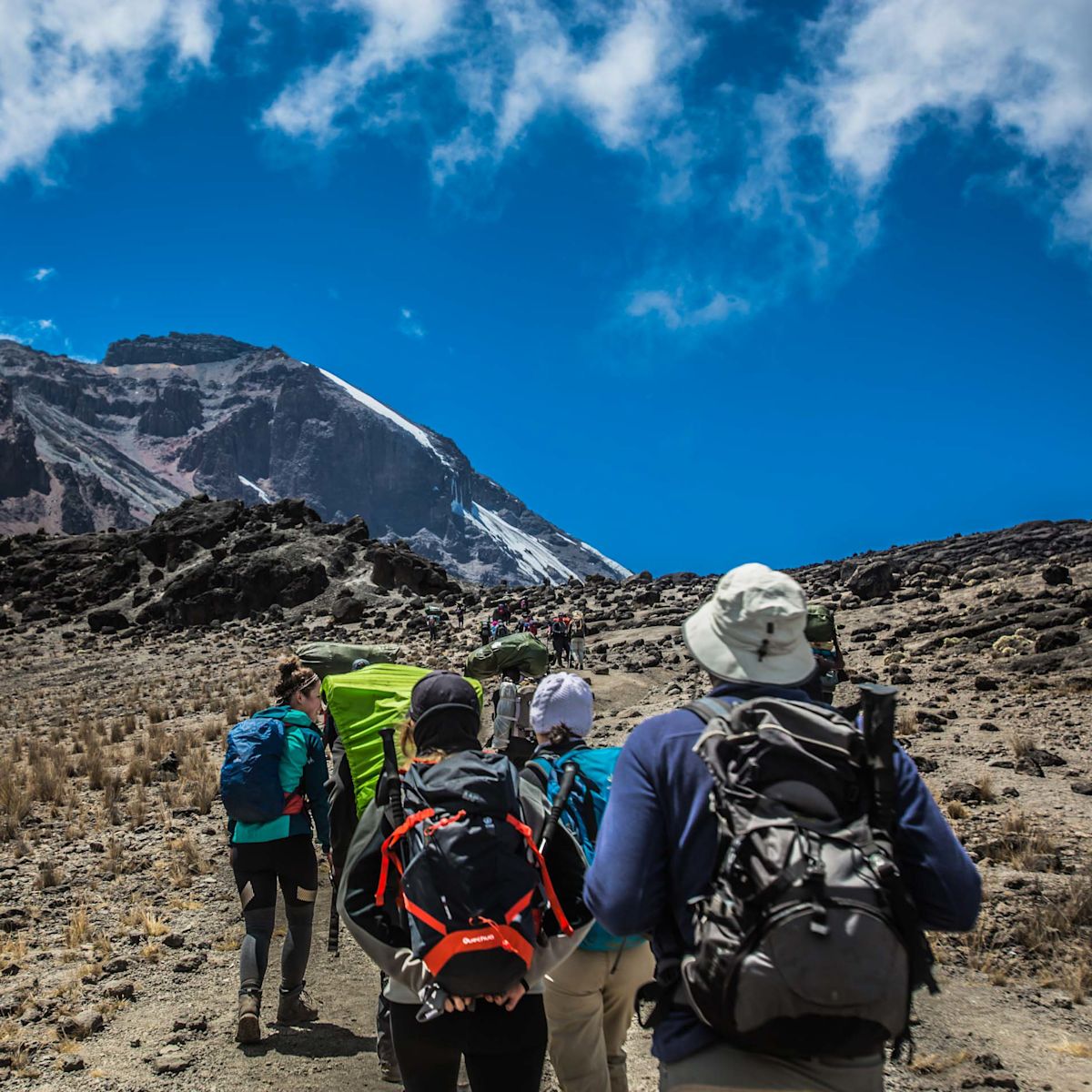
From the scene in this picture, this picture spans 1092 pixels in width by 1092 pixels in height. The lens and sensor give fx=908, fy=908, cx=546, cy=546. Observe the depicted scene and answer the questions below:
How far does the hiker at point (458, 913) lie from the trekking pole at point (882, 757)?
3.78 feet

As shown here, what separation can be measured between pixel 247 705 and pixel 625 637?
531 inches

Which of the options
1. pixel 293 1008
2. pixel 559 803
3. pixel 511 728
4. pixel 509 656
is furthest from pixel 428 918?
pixel 509 656

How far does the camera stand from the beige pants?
135 inches

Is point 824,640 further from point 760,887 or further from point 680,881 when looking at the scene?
point 760,887

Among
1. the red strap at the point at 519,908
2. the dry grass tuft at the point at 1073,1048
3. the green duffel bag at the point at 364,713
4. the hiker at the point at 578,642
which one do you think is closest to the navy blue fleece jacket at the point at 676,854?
the red strap at the point at 519,908

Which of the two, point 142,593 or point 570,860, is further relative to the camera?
point 142,593

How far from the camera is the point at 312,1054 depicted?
16.6 feet

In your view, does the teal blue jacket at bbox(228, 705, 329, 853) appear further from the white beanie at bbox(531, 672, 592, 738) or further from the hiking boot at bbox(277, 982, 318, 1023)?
the white beanie at bbox(531, 672, 592, 738)

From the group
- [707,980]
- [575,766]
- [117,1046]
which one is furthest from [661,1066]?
[117,1046]

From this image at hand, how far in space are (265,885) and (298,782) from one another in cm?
65

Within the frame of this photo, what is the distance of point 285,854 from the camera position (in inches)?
198

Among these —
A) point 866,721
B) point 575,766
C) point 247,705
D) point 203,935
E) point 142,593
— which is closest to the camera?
point 866,721

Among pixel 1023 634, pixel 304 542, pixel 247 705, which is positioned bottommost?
pixel 247 705

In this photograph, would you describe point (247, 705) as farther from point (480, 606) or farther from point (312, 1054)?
point (480, 606)
